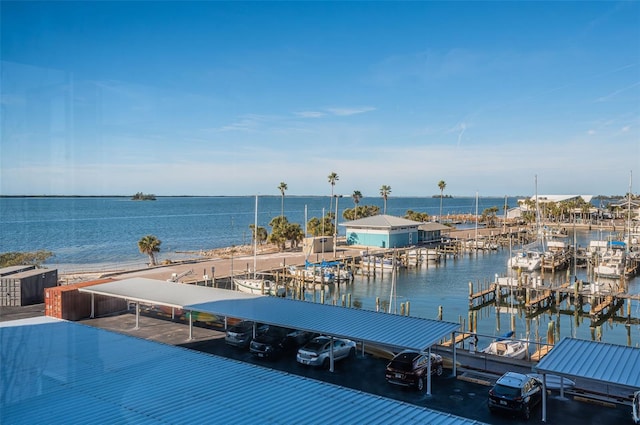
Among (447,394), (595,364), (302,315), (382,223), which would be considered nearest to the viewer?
(595,364)

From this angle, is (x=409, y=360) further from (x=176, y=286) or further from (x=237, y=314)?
(x=176, y=286)

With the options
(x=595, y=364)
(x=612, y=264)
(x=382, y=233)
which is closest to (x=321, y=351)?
(x=595, y=364)

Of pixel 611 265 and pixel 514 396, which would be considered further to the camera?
pixel 611 265

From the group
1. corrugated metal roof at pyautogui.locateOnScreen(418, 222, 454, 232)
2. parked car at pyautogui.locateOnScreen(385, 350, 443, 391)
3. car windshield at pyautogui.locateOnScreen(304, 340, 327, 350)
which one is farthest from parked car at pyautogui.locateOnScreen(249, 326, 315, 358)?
corrugated metal roof at pyautogui.locateOnScreen(418, 222, 454, 232)

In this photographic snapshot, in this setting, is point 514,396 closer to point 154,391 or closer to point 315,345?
point 315,345

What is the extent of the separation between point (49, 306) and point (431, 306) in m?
22.6

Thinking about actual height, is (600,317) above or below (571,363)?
below

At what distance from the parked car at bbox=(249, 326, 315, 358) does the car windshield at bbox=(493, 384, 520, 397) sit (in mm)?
6577

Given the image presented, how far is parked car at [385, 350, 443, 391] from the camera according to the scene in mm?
12192

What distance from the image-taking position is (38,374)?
25.4 ft

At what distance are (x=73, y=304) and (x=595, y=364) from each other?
55.4 ft

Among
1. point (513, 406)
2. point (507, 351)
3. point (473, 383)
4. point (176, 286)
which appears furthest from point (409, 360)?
point (176, 286)

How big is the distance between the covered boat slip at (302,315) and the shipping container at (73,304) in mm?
487

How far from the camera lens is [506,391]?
1087 centimetres
